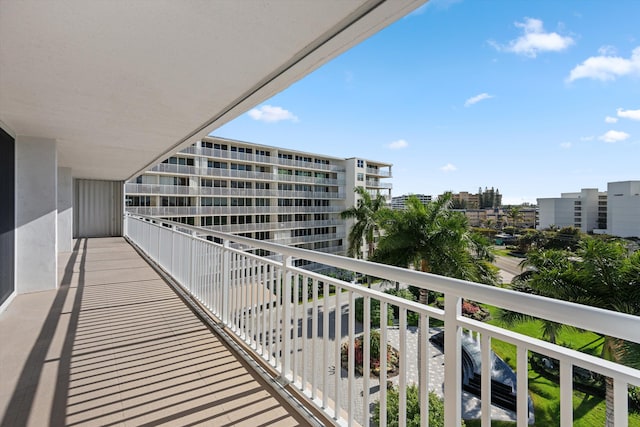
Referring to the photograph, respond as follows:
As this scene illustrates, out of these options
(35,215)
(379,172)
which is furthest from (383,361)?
(379,172)

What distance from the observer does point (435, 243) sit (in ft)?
36.3

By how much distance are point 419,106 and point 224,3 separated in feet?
89.3

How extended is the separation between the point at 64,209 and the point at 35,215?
4281 mm

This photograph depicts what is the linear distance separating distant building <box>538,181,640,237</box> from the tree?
890 inches

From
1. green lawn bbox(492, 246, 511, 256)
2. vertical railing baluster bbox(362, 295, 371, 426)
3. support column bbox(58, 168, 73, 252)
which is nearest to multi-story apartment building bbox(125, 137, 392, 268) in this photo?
support column bbox(58, 168, 73, 252)

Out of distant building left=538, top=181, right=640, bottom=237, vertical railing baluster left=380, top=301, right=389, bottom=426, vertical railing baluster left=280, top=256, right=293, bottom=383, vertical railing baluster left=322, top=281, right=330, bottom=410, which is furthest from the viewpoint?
distant building left=538, top=181, right=640, bottom=237

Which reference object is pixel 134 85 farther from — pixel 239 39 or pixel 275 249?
pixel 275 249

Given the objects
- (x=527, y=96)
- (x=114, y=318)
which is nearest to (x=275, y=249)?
(x=114, y=318)

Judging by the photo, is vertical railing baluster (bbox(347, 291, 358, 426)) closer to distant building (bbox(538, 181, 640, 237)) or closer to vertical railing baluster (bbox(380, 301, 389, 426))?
vertical railing baluster (bbox(380, 301, 389, 426))

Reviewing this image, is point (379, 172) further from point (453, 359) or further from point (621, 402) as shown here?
point (621, 402)

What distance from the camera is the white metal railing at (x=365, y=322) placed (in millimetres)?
804

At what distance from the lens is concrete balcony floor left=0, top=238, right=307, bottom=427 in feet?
5.91

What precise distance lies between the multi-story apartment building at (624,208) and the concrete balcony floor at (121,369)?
31122 mm

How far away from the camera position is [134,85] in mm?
2596
